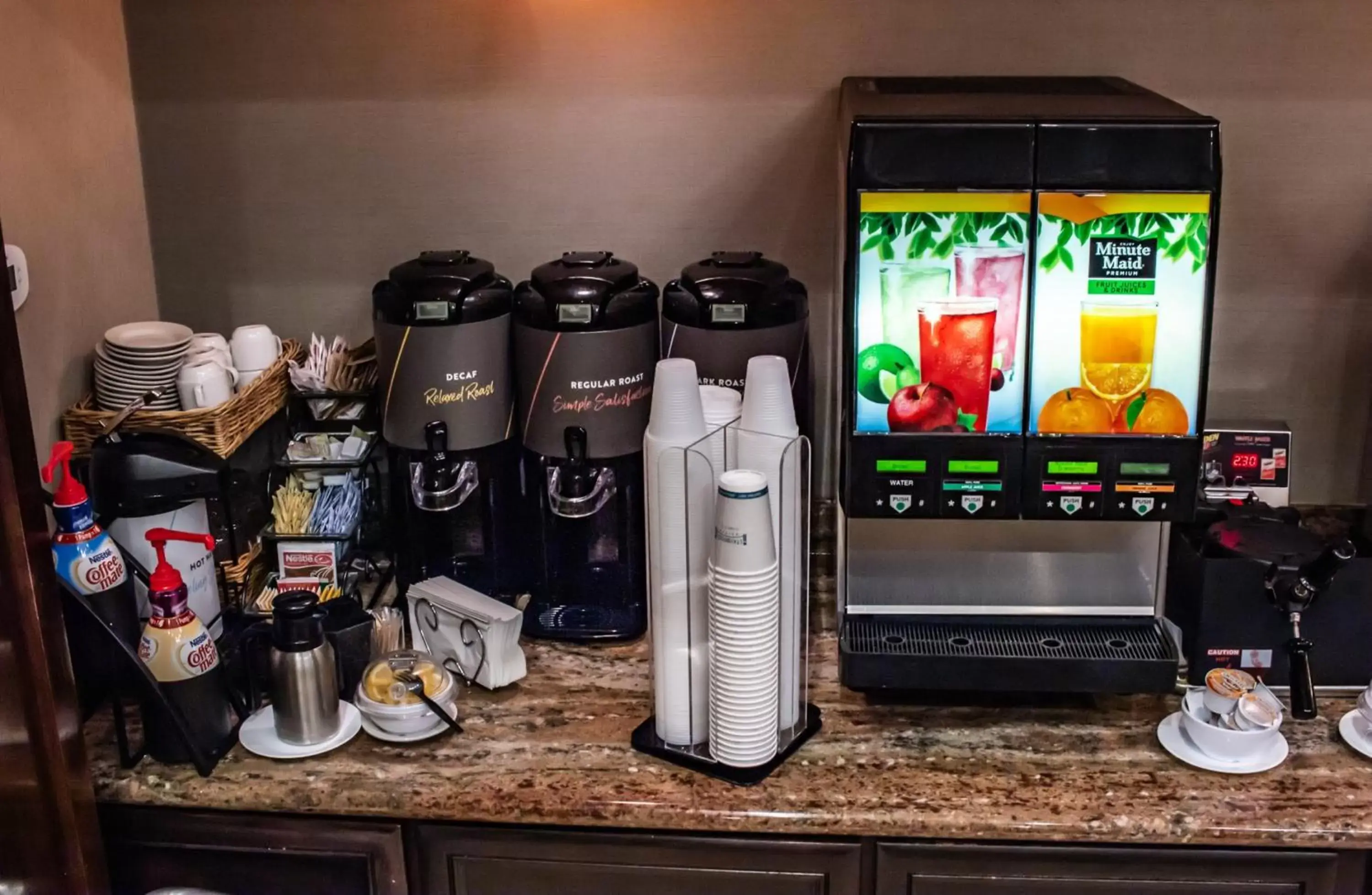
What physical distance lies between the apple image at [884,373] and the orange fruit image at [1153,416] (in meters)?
0.24

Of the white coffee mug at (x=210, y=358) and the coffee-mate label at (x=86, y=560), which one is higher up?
the white coffee mug at (x=210, y=358)

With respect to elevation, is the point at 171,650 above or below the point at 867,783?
above

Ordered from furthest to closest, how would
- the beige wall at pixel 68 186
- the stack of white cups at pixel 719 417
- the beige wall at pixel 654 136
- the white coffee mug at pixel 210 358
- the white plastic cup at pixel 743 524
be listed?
1. the beige wall at pixel 654 136
2. the white coffee mug at pixel 210 358
3. the beige wall at pixel 68 186
4. the stack of white cups at pixel 719 417
5. the white plastic cup at pixel 743 524

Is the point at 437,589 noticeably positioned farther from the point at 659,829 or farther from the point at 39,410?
the point at 39,410

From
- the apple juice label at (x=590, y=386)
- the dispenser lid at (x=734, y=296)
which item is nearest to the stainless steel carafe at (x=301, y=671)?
the apple juice label at (x=590, y=386)

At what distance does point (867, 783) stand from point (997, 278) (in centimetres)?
60

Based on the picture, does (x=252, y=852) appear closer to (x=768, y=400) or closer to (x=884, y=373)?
(x=768, y=400)

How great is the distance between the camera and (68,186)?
175cm

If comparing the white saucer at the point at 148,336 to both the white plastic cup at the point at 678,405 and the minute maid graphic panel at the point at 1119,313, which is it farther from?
the minute maid graphic panel at the point at 1119,313

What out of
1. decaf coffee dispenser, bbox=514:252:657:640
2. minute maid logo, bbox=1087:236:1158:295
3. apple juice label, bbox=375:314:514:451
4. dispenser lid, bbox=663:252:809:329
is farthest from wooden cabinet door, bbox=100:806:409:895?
minute maid logo, bbox=1087:236:1158:295

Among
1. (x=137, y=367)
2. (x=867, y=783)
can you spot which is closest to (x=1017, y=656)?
(x=867, y=783)

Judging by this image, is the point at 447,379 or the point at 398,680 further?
the point at 447,379

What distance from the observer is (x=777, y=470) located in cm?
143

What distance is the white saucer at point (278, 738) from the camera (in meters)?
1.50
